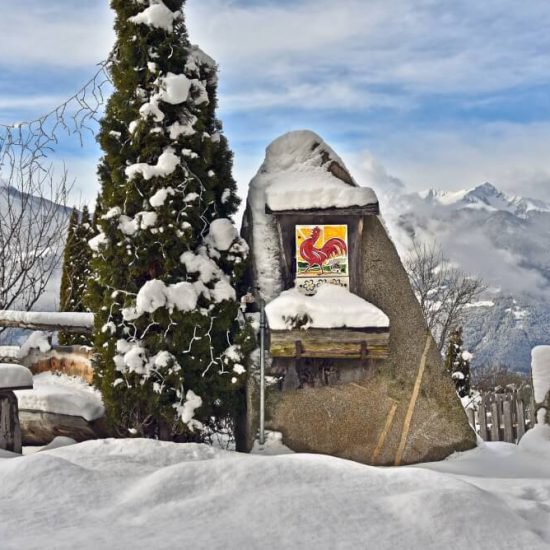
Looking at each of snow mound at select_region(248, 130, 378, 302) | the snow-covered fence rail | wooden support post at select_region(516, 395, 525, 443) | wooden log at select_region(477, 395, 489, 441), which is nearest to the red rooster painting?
snow mound at select_region(248, 130, 378, 302)

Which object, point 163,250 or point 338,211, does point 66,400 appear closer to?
point 163,250

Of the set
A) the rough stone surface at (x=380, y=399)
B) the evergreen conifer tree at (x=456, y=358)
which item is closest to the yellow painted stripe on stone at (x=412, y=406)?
the rough stone surface at (x=380, y=399)

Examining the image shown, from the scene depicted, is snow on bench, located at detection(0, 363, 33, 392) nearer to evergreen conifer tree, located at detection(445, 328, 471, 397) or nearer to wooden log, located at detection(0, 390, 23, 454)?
wooden log, located at detection(0, 390, 23, 454)

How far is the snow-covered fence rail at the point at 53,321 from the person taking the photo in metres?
9.25

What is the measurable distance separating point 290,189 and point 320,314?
5.49 feet

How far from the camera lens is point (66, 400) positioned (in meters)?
8.82

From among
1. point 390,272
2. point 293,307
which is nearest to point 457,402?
point 390,272

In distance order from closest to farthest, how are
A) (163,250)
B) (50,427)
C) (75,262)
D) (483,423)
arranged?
1. (163,250)
2. (50,427)
3. (483,423)
4. (75,262)

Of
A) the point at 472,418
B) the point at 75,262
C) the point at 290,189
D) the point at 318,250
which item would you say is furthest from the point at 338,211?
the point at 75,262

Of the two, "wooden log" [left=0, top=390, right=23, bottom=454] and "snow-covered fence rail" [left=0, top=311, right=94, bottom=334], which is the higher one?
"snow-covered fence rail" [left=0, top=311, right=94, bottom=334]

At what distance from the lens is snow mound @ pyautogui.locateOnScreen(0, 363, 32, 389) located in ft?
24.2

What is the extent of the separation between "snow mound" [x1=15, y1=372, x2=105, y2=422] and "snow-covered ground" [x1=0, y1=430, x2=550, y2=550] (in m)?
3.61

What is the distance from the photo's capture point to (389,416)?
8.72 meters

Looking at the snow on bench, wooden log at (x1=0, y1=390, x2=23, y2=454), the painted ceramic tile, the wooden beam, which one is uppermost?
the wooden beam
